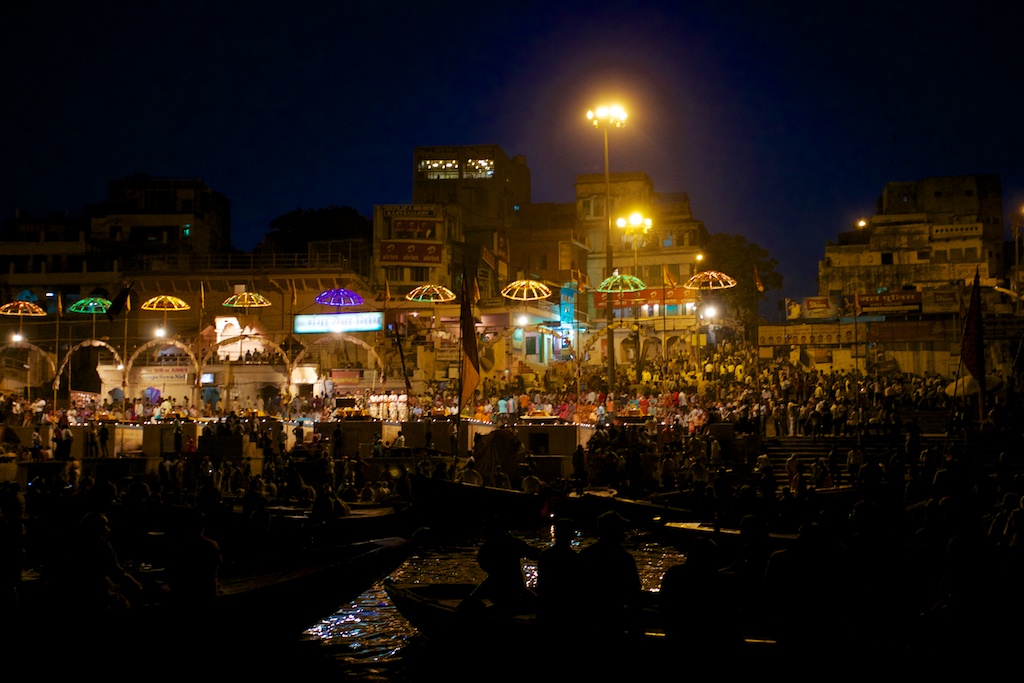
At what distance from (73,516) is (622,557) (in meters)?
11.4

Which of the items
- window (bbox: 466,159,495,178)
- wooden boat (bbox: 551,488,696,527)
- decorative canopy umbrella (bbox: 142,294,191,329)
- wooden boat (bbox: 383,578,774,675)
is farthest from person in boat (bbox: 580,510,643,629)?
window (bbox: 466,159,495,178)

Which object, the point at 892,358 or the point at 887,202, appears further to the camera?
the point at 887,202

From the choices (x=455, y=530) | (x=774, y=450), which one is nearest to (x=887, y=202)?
(x=774, y=450)

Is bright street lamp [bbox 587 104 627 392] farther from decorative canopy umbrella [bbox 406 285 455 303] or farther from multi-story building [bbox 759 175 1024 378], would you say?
multi-story building [bbox 759 175 1024 378]

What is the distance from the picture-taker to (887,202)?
60.2m

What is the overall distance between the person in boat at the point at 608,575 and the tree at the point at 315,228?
60571 millimetres

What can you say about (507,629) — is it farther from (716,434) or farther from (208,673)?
(716,434)

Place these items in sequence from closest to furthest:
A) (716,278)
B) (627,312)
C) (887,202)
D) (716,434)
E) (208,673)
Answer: (208,673), (716,434), (716,278), (627,312), (887,202)

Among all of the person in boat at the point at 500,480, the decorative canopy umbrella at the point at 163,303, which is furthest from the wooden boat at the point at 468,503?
the decorative canopy umbrella at the point at 163,303

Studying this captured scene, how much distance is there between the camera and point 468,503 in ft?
66.4

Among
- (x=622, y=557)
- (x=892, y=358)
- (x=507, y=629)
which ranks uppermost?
(x=892, y=358)

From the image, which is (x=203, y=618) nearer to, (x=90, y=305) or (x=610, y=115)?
(x=610, y=115)

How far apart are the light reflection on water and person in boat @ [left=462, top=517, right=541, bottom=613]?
2.71m

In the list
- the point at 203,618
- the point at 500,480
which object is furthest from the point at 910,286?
the point at 203,618
